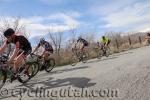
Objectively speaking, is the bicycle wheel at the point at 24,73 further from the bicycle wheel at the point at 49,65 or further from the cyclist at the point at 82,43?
the cyclist at the point at 82,43

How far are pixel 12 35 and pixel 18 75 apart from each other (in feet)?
4.66

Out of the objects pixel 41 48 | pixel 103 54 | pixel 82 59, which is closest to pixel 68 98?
pixel 41 48

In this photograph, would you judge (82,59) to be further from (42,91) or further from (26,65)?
(42,91)

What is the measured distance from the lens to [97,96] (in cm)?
803

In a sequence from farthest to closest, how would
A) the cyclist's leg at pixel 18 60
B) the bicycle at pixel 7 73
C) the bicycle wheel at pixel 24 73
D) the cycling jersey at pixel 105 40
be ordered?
the cycling jersey at pixel 105 40 < the bicycle wheel at pixel 24 73 < the cyclist's leg at pixel 18 60 < the bicycle at pixel 7 73

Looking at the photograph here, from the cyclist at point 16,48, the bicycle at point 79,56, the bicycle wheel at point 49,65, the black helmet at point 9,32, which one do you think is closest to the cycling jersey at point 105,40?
the bicycle at point 79,56

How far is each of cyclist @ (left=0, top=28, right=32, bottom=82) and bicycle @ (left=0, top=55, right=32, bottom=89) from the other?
164 millimetres

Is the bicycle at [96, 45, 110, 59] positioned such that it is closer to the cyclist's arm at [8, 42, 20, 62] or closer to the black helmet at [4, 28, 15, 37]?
the cyclist's arm at [8, 42, 20, 62]

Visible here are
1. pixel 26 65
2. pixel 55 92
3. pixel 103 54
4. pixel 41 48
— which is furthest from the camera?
pixel 103 54

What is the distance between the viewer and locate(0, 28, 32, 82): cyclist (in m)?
11.5

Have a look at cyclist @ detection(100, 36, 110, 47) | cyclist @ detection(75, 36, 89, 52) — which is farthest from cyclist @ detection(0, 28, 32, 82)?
cyclist @ detection(100, 36, 110, 47)

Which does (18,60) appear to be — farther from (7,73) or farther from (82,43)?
(82,43)

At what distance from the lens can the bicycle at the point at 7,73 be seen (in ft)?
36.4

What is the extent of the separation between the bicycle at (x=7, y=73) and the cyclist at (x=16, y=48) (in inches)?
6.5
